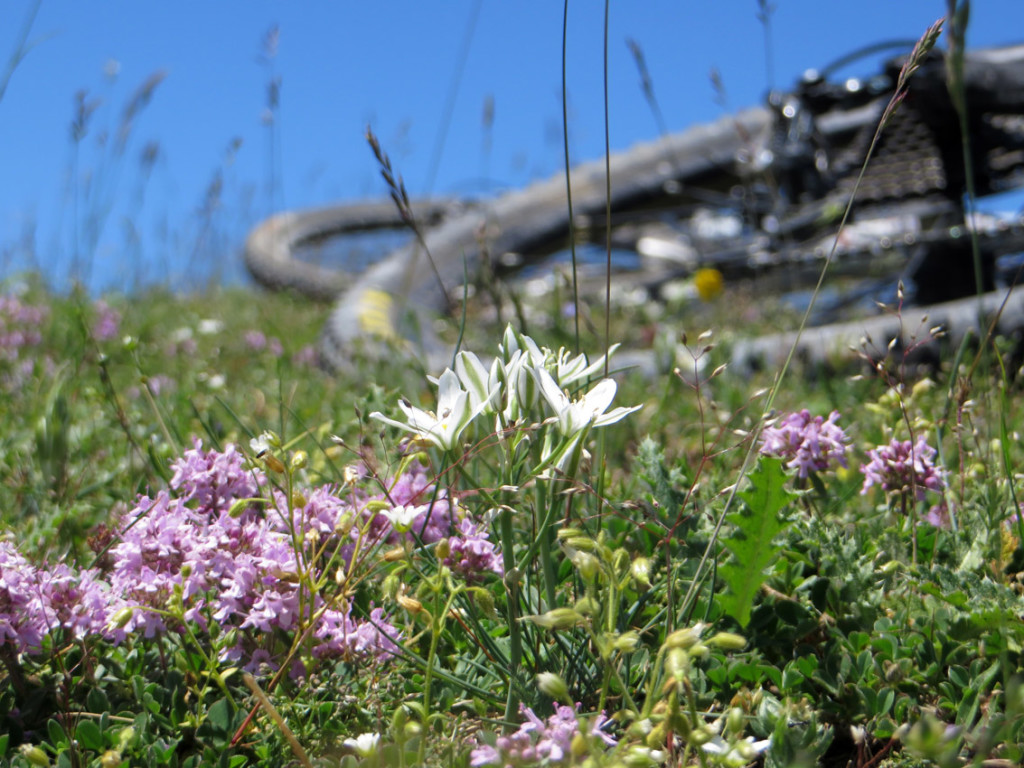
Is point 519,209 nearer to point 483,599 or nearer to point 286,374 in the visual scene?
point 286,374

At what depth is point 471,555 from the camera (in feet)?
4.66

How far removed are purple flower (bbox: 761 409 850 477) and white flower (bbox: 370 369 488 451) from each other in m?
0.67

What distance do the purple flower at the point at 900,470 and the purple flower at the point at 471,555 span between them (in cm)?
71

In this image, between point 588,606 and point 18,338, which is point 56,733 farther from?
point 18,338

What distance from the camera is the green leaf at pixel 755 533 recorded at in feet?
4.41

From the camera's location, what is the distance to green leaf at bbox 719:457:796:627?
1.34 metres

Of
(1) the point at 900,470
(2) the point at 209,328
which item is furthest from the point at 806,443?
(2) the point at 209,328

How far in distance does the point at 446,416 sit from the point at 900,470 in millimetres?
920

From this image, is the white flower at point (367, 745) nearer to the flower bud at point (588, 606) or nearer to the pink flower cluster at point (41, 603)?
the flower bud at point (588, 606)

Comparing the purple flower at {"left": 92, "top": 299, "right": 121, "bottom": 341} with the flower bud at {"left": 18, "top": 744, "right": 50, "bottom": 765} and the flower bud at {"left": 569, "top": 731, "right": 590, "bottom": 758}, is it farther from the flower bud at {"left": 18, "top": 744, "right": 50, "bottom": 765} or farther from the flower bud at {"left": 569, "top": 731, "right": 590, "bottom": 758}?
the flower bud at {"left": 569, "top": 731, "right": 590, "bottom": 758}

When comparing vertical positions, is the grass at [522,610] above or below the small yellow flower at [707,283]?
above

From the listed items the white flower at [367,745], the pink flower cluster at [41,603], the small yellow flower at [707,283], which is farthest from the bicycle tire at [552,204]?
the white flower at [367,745]

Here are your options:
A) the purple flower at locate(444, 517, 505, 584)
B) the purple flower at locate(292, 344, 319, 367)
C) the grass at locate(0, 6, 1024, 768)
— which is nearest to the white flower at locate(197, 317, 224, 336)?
the purple flower at locate(292, 344, 319, 367)

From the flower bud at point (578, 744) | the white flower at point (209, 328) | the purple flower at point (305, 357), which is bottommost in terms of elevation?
the purple flower at point (305, 357)
